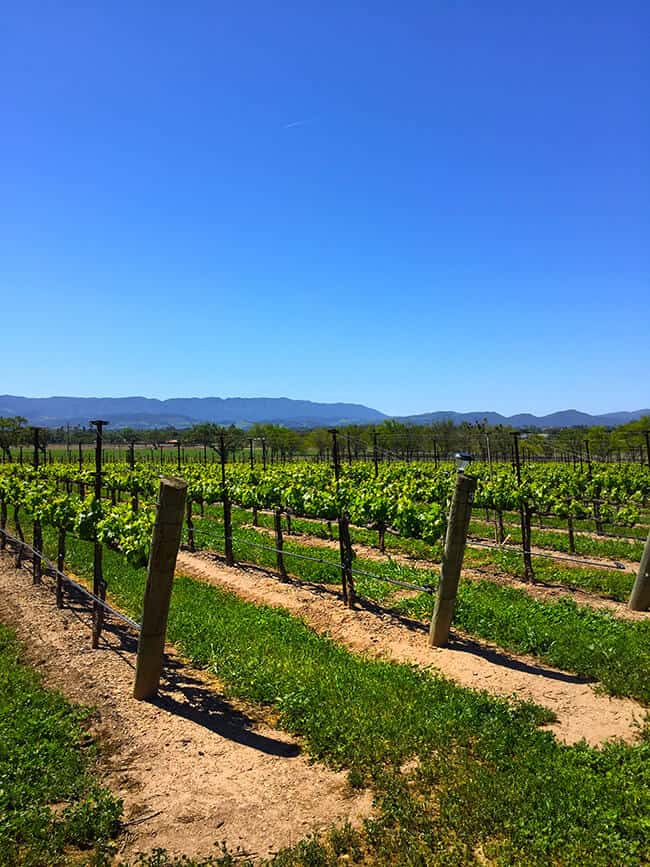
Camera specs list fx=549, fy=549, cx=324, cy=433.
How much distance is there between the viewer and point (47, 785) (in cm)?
515

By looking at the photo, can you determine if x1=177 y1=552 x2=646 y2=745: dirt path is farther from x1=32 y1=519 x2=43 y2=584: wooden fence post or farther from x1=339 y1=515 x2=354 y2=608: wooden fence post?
x1=32 y1=519 x2=43 y2=584: wooden fence post

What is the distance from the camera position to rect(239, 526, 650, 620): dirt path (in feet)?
35.5

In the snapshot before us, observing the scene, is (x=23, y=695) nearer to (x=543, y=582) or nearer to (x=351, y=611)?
(x=351, y=611)

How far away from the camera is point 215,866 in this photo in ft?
13.9

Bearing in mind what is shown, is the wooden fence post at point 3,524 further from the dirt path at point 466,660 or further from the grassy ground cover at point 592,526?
the grassy ground cover at point 592,526

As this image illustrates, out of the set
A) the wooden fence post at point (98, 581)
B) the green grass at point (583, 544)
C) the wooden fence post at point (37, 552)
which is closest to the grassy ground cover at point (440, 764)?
the wooden fence post at point (98, 581)

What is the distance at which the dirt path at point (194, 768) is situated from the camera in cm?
471

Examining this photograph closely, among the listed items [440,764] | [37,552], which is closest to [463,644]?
[440,764]

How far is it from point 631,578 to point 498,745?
8794mm

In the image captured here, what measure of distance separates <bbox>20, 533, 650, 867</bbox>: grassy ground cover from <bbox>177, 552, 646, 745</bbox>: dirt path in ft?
1.47

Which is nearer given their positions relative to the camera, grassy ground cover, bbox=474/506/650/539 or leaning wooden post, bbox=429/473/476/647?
leaning wooden post, bbox=429/473/476/647

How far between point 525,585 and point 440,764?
8.54 meters

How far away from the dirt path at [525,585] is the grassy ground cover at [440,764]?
5.22 metres

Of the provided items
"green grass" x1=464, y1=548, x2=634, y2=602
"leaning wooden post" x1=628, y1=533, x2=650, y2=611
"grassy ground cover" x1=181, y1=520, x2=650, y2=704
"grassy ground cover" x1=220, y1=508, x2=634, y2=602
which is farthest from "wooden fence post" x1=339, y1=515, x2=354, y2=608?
"leaning wooden post" x1=628, y1=533, x2=650, y2=611
